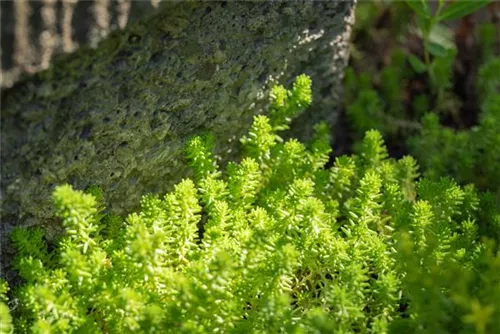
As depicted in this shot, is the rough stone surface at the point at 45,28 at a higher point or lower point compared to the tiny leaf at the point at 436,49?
lower

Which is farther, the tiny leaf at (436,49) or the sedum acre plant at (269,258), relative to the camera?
the tiny leaf at (436,49)

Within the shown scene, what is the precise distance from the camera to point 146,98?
1556 mm

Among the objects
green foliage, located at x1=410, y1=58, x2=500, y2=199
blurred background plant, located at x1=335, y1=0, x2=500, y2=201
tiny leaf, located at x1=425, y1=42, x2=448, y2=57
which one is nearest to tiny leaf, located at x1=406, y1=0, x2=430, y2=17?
blurred background plant, located at x1=335, y1=0, x2=500, y2=201

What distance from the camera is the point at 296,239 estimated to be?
1535 millimetres

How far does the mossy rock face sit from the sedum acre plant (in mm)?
68

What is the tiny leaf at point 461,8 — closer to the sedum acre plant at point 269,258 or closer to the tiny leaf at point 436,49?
the tiny leaf at point 436,49

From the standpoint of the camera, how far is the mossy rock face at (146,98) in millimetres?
1403

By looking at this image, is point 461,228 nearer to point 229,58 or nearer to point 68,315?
point 229,58

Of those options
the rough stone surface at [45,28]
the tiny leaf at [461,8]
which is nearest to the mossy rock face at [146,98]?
the rough stone surface at [45,28]

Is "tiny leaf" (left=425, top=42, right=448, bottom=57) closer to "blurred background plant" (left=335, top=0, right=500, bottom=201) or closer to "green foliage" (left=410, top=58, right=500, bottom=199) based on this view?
"blurred background plant" (left=335, top=0, right=500, bottom=201)

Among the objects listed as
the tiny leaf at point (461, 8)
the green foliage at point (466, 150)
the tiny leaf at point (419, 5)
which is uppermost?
the tiny leaf at point (461, 8)

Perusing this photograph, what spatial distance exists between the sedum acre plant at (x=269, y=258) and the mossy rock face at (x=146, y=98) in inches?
2.7

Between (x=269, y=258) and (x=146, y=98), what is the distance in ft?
1.55

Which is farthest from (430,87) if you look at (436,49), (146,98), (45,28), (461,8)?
(45,28)
